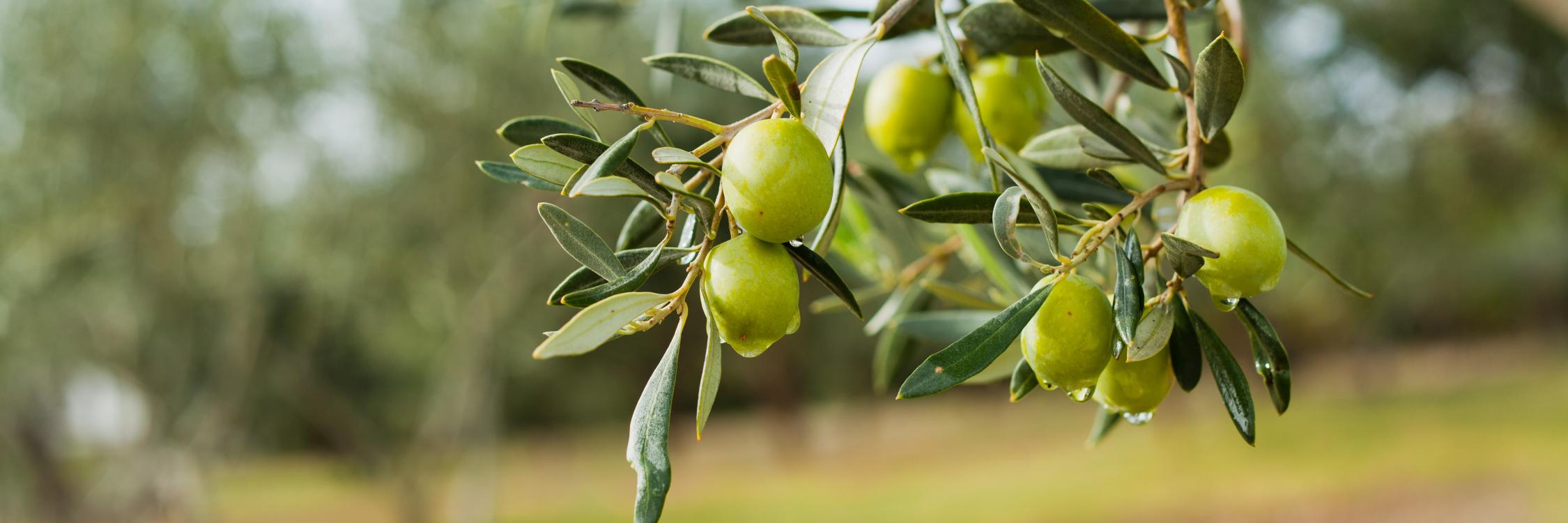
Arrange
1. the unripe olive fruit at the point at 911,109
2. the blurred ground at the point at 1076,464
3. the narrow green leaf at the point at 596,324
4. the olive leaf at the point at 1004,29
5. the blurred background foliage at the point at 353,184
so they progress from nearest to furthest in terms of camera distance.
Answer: the narrow green leaf at the point at 596,324, the olive leaf at the point at 1004,29, the unripe olive fruit at the point at 911,109, the blurred background foliage at the point at 353,184, the blurred ground at the point at 1076,464

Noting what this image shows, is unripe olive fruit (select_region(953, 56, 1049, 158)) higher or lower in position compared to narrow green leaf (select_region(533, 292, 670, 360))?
lower

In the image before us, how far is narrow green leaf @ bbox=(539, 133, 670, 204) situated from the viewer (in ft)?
1.45

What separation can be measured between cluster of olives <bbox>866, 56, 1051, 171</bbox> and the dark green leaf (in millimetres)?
318

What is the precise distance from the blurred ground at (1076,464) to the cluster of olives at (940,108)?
9.08 meters

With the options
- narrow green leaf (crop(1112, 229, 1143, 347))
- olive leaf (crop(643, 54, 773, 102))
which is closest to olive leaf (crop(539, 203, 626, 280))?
olive leaf (crop(643, 54, 773, 102))

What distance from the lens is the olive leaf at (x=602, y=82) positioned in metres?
0.51

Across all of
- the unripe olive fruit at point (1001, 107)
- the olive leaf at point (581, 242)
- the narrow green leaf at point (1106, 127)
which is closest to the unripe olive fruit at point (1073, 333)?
the narrow green leaf at point (1106, 127)

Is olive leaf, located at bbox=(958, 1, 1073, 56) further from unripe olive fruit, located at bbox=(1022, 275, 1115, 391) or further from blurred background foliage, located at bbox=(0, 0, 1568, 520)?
blurred background foliage, located at bbox=(0, 0, 1568, 520)

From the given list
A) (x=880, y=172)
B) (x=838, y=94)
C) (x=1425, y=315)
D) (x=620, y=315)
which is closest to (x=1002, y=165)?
(x=838, y=94)

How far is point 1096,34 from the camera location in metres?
0.57

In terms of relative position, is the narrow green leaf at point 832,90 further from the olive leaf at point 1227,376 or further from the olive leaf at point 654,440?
the olive leaf at point 1227,376

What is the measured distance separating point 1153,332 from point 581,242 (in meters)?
0.28

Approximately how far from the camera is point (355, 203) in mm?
9109

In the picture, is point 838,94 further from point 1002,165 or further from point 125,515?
point 125,515
